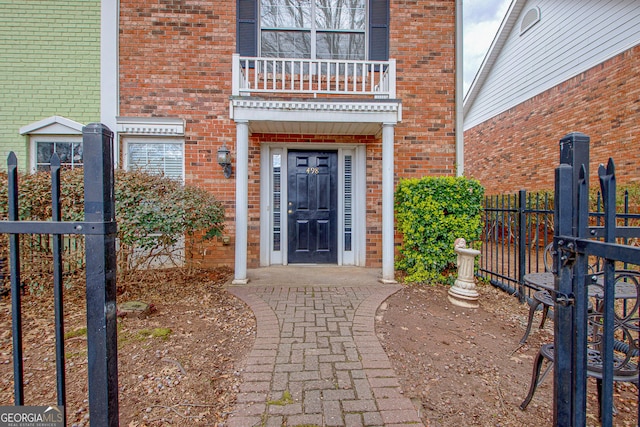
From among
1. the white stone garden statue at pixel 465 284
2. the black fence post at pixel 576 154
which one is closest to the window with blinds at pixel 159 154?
the white stone garden statue at pixel 465 284

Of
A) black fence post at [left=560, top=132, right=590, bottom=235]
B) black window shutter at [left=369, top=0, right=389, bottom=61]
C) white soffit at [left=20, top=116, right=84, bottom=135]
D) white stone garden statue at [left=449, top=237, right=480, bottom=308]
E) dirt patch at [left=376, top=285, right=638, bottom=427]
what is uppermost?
black window shutter at [left=369, top=0, right=389, bottom=61]

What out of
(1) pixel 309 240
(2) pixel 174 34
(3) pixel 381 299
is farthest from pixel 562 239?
(2) pixel 174 34

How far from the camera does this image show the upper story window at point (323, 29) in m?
5.52

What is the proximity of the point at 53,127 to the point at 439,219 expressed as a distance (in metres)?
6.68

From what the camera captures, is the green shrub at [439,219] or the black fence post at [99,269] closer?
the black fence post at [99,269]

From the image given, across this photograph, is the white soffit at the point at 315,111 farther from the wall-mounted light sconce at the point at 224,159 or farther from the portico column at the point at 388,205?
the wall-mounted light sconce at the point at 224,159

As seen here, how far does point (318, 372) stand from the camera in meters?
2.34

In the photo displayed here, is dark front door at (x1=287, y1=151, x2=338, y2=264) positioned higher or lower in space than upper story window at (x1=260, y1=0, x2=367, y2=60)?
lower

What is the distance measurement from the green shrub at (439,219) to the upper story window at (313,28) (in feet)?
9.57

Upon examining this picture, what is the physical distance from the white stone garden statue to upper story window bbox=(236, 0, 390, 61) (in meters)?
3.69

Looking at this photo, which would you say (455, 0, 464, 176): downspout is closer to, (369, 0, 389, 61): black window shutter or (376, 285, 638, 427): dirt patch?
(369, 0, 389, 61): black window shutter

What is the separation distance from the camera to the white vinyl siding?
22.0ft

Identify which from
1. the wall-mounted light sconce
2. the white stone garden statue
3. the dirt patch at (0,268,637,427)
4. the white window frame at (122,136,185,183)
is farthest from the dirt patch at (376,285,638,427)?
the white window frame at (122,136,185,183)

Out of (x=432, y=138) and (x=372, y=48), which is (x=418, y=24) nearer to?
(x=372, y=48)
